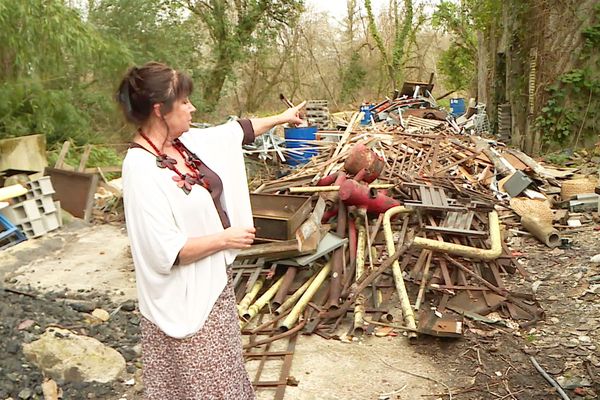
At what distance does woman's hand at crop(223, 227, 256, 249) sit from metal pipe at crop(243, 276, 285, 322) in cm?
285

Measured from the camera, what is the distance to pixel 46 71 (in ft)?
33.3

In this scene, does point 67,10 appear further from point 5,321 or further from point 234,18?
point 234,18

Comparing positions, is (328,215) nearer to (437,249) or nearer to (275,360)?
(437,249)

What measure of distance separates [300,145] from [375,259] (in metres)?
5.63

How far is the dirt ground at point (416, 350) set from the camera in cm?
388

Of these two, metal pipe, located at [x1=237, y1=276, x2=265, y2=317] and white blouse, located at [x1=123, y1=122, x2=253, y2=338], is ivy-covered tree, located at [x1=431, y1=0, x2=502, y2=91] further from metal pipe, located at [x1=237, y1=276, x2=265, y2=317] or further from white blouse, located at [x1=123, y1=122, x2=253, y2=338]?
white blouse, located at [x1=123, y1=122, x2=253, y2=338]

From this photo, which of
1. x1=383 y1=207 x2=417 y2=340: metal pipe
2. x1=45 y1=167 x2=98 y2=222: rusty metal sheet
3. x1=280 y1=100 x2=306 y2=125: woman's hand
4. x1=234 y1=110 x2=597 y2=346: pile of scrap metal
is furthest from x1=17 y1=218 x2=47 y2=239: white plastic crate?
x1=280 y1=100 x2=306 y2=125: woman's hand

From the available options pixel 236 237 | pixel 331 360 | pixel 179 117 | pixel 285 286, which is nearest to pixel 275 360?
pixel 331 360

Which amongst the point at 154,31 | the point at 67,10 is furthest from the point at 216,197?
the point at 154,31

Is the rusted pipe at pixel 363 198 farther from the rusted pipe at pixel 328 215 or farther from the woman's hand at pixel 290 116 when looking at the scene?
the woman's hand at pixel 290 116

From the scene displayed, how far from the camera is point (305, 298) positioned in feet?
16.3

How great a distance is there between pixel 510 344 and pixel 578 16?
8.50 m

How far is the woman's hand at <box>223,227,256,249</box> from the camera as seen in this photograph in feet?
6.74

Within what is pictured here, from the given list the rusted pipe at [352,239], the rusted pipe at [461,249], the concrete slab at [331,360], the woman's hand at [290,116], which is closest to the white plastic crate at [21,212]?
the concrete slab at [331,360]
